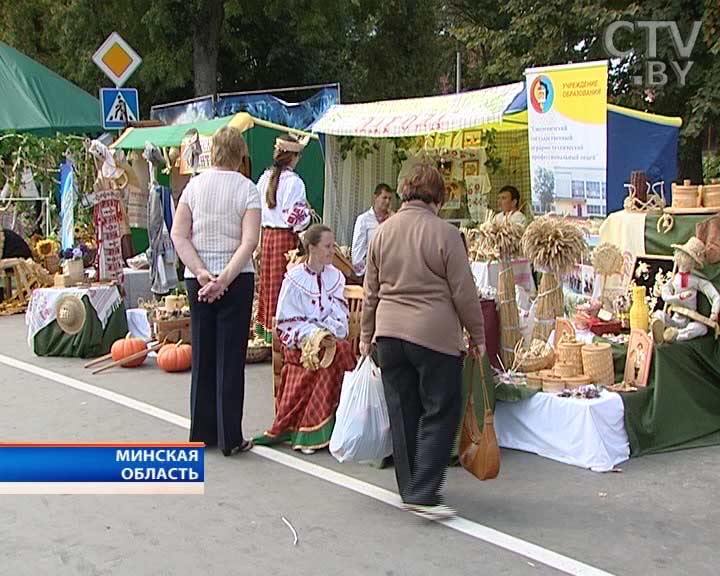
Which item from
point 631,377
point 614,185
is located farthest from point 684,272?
Result: point 614,185

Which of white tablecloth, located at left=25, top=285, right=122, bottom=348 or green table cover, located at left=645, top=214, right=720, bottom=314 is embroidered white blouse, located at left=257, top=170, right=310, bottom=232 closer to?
white tablecloth, located at left=25, top=285, right=122, bottom=348

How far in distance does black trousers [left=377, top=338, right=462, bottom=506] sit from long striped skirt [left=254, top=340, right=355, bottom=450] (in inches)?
40.6

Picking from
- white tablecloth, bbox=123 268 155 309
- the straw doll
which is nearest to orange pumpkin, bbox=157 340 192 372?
white tablecloth, bbox=123 268 155 309

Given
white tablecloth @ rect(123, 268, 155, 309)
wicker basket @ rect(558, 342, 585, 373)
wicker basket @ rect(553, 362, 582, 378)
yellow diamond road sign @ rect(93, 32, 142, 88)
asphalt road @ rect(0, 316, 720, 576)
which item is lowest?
asphalt road @ rect(0, 316, 720, 576)

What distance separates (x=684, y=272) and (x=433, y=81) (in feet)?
63.6

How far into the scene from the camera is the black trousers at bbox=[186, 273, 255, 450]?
519 centimetres

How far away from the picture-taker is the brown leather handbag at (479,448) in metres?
4.51

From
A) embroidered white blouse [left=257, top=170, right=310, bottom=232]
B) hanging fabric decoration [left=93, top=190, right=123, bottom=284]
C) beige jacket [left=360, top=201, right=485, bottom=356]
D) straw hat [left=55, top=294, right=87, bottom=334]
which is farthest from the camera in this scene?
hanging fabric decoration [left=93, top=190, right=123, bottom=284]

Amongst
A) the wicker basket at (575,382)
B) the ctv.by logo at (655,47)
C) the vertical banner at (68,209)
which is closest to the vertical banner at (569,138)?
the wicker basket at (575,382)

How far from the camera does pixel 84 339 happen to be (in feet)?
27.5

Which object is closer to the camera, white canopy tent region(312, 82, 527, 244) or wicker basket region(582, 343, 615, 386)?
wicker basket region(582, 343, 615, 386)

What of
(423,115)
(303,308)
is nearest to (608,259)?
(303,308)

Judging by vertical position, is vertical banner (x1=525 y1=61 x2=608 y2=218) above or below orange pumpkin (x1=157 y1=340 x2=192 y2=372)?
above

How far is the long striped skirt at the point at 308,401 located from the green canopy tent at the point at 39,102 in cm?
1377
